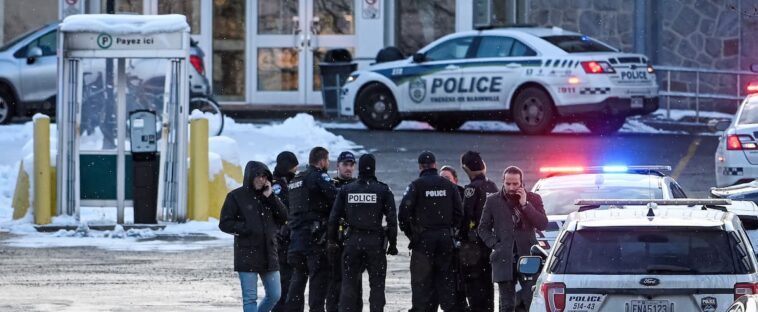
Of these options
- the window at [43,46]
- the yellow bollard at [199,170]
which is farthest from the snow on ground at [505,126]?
the yellow bollard at [199,170]

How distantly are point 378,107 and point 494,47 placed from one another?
2077 millimetres

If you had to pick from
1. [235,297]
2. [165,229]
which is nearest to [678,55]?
[165,229]

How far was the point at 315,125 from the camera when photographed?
26328 millimetres

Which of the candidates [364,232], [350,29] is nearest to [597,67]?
[350,29]

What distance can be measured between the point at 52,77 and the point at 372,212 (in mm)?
14706

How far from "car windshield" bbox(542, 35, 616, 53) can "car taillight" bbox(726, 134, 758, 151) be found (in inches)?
270

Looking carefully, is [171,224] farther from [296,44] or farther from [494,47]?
[296,44]

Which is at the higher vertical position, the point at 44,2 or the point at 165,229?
the point at 44,2

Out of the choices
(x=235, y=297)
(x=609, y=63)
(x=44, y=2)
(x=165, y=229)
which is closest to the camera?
(x=235, y=297)

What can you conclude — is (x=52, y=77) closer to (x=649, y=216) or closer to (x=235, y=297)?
(x=235, y=297)

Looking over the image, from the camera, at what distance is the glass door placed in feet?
104

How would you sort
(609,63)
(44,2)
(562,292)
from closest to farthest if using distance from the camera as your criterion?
(562,292)
(609,63)
(44,2)

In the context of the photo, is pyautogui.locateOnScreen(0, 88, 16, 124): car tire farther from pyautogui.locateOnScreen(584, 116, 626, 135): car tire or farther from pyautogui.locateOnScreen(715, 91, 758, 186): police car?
pyautogui.locateOnScreen(715, 91, 758, 186): police car

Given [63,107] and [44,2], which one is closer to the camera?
[63,107]
